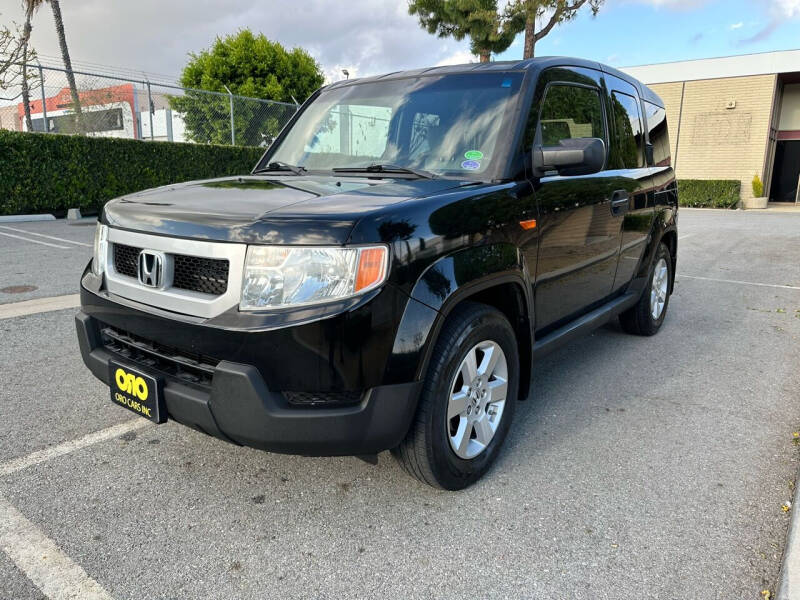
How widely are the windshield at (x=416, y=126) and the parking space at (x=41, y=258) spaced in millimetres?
3690

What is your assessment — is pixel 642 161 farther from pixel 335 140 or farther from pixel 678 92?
pixel 678 92

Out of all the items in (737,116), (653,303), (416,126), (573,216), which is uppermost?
(737,116)

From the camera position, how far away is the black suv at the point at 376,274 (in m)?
2.03

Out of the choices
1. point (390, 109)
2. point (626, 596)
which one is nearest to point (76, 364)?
point (390, 109)

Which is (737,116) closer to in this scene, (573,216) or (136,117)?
(136,117)

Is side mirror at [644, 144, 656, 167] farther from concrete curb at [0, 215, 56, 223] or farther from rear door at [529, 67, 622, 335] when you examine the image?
concrete curb at [0, 215, 56, 223]

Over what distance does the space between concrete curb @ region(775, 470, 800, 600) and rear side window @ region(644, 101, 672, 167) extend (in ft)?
10.7

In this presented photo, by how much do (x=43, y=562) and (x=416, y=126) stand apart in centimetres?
250

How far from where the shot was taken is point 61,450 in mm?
2850

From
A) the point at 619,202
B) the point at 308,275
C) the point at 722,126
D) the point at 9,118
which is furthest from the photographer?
the point at 722,126

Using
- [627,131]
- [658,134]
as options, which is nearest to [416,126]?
[627,131]

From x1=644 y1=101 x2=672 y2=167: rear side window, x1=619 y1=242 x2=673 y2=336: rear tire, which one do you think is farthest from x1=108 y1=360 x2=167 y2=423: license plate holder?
x1=644 y1=101 x2=672 y2=167: rear side window

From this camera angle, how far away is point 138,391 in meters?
2.34

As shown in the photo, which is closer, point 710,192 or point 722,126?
point 710,192
